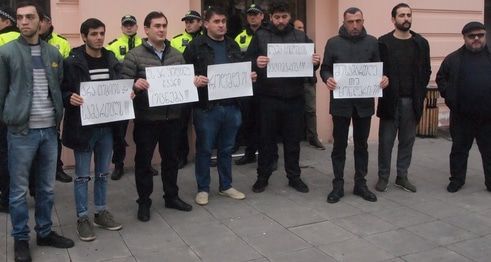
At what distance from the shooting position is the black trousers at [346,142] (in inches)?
228

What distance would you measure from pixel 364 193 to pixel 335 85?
1242 millimetres

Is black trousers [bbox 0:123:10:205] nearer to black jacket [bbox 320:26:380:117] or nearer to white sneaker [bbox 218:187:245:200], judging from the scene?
white sneaker [bbox 218:187:245:200]

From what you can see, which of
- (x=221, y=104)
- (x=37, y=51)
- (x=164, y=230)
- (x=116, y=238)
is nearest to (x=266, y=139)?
(x=221, y=104)

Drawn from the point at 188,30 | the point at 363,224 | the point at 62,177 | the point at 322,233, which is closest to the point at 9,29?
the point at 62,177

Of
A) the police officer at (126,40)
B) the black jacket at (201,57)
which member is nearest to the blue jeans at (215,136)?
the black jacket at (201,57)

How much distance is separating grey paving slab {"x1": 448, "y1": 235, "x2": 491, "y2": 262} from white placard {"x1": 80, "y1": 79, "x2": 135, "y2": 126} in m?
3.05

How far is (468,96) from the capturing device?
19.8 ft

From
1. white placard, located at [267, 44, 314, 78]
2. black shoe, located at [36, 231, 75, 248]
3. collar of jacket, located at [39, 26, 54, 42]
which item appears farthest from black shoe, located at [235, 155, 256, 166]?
black shoe, located at [36, 231, 75, 248]

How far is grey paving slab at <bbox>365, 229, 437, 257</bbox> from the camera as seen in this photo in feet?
→ 14.8

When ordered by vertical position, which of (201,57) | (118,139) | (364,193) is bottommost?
(364,193)

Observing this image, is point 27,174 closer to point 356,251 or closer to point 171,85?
point 171,85

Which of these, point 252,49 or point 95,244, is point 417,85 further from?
point 95,244

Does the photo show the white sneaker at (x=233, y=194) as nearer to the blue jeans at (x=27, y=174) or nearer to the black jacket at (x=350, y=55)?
the black jacket at (x=350, y=55)

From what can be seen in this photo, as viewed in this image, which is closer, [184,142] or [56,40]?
[56,40]
